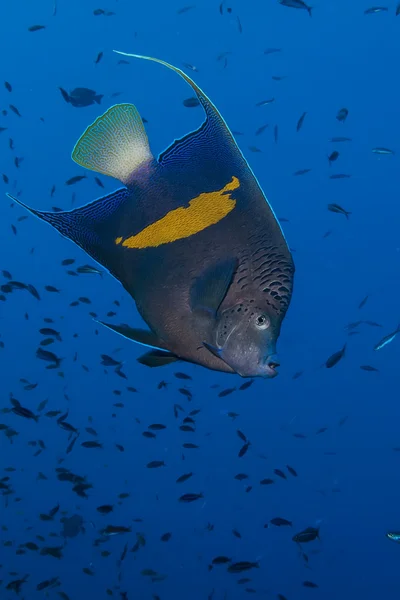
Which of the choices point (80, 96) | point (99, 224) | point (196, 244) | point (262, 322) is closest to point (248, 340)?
point (262, 322)

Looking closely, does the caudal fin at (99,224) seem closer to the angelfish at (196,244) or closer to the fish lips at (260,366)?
the angelfish at (196,244)

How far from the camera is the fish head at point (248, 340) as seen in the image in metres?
1.25

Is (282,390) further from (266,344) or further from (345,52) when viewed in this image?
(266,344)

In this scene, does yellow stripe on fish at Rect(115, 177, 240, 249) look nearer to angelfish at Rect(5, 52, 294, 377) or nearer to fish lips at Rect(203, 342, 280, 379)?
angelfish at Rect(5, 52, 294, 377)

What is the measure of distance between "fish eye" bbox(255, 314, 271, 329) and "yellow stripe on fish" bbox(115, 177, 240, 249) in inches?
10.4

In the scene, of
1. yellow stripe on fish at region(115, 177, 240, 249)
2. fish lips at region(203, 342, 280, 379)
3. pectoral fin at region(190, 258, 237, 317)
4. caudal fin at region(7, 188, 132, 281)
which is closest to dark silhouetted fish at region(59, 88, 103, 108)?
caudal fin at region(7, 188, 132, 281)

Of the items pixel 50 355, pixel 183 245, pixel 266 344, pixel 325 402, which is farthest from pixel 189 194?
pixel 325 402

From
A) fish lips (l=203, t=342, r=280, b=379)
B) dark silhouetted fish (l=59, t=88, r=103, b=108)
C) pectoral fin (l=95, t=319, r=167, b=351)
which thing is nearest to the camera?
fish lips (l=203, t=342, r=280, b=379)

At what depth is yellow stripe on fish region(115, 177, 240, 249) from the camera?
1338mm

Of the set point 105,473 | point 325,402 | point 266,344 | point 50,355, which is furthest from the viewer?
point 325,402

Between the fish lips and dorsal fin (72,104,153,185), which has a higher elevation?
dorsal fin (72,104,153,185)

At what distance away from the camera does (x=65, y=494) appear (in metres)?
37.5

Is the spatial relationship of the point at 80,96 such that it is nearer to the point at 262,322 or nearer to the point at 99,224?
the point at 99,224

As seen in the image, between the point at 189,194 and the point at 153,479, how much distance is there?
4295 centimetres
